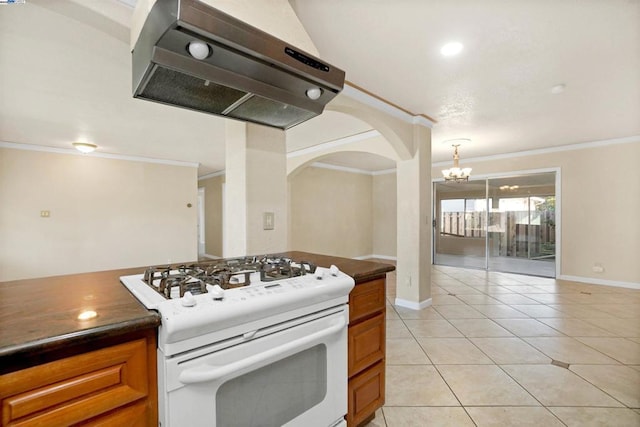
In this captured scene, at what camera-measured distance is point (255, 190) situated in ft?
6.76

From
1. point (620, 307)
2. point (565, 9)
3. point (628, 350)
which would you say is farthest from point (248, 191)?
point (620, 307)

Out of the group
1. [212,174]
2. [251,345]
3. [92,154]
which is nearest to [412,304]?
[251,345]

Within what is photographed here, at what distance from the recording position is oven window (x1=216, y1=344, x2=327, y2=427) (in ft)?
3.13

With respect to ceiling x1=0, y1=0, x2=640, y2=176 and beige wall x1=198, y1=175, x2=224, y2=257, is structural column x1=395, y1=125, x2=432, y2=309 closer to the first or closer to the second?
ceiling x1=0, y1=0, x2=640, y2=176

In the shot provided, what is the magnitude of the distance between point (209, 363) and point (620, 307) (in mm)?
5020

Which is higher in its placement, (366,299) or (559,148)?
(559,148)

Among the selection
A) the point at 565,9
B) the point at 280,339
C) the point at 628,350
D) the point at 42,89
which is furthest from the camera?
the point at 42,89

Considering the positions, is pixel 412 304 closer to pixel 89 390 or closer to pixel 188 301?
pixel 188 301

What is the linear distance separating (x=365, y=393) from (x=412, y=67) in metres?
2.39

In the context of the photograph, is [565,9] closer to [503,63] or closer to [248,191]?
[503,63]

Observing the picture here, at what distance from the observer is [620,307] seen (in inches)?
143

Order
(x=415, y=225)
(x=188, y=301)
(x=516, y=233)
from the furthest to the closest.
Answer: (x=516, y=233)
(x=415, y=225)
(x=188, y=301)

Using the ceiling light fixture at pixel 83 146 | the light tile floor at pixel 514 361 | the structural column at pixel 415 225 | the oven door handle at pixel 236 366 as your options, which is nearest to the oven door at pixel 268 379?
the oven door handle at pixel 236 366

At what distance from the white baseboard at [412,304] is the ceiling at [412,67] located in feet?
7.64
